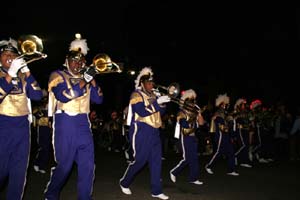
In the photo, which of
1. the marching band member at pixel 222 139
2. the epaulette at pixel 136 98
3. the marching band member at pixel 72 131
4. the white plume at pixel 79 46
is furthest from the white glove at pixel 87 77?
the marching band member at pixel 222 139

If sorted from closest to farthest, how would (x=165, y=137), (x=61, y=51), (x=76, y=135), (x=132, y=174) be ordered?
(x=76, y=135) < (x=132, y=174) < (x=165, y=137) < (x=61, y=51)

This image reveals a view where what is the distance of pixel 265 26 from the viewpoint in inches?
1073

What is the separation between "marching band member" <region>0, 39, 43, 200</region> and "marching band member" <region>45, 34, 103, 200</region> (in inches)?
24.9

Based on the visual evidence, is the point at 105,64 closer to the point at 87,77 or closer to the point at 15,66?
the point at 87,77

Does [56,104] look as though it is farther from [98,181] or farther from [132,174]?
[98,181]

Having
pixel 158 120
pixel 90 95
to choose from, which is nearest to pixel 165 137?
pixel 158 120

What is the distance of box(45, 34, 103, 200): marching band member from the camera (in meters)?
6.39

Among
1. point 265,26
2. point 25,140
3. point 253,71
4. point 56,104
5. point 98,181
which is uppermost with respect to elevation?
point 265,26

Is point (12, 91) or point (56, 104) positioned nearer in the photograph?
point (12, 91)

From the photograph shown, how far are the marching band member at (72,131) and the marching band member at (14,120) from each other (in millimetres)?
631

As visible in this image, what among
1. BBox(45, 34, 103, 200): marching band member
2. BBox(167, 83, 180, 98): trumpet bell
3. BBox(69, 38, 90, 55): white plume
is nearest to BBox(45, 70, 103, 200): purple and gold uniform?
BBox(45, 34, 103, 200): marching band member

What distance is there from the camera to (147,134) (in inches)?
329

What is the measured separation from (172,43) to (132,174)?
20383mm

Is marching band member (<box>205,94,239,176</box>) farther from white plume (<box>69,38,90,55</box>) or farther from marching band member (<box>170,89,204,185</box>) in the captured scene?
white plume (<box>69,38,90,55</box>)
